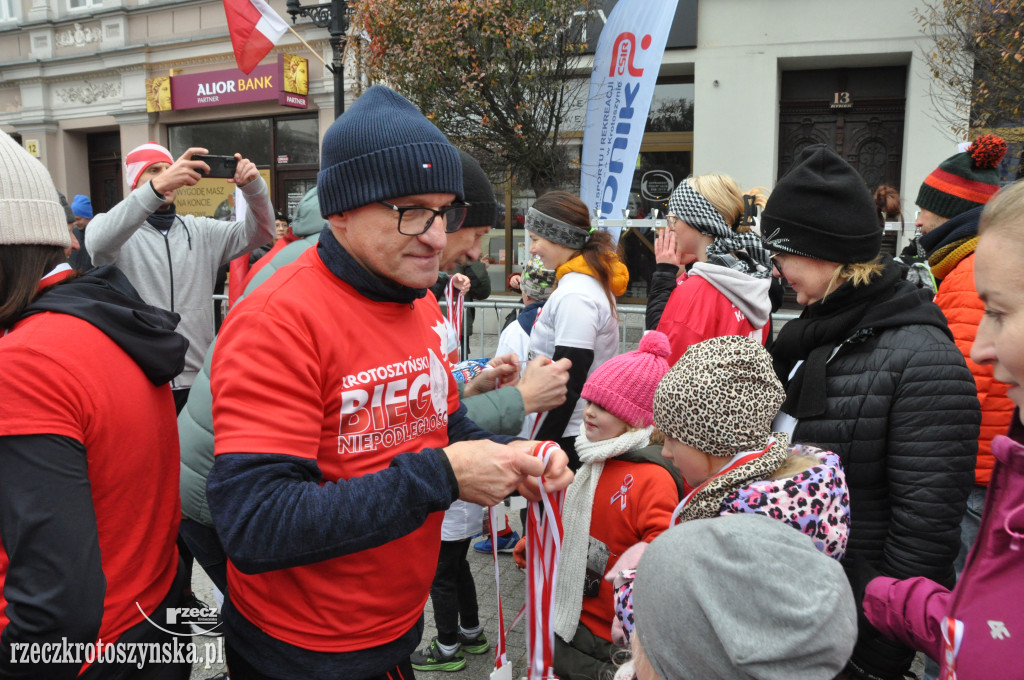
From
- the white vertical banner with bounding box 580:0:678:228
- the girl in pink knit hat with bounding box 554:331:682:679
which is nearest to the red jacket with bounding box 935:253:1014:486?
the girl in pink knit hat with bounding box 554:331:682:679

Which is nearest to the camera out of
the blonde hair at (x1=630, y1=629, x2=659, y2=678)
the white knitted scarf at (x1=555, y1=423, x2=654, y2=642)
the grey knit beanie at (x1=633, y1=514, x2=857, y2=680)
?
the grey knit beanie at (x1=633, y1=514, x2=857, y2=680)

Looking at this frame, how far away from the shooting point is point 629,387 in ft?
8.73

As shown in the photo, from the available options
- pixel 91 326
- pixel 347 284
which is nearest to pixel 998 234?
pixel 347 284

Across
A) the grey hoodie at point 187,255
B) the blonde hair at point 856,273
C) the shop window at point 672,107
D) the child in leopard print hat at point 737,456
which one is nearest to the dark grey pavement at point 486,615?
the grey hoodie at point 187,255

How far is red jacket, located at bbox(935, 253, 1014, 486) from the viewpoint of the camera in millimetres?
2666

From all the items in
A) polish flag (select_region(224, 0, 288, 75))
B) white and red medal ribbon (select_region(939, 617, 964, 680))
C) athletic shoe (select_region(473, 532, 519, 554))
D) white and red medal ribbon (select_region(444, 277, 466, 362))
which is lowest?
athletic shoe (select_region(473, 532, 519, 554))

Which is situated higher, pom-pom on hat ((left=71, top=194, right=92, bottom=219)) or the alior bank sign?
the alior bank sign

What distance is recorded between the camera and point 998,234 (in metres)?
1.45

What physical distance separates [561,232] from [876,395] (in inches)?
76.3

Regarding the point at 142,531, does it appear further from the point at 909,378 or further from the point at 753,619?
the point at 909,378

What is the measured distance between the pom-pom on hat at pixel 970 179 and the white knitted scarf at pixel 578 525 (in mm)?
2035

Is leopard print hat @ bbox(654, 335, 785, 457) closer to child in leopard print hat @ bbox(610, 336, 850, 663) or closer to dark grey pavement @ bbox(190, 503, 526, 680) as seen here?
child in leopard print hat @ bbox(610, 336, 850, 663)

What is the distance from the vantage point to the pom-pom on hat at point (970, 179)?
3.28m

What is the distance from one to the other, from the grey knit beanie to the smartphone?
331 cm
